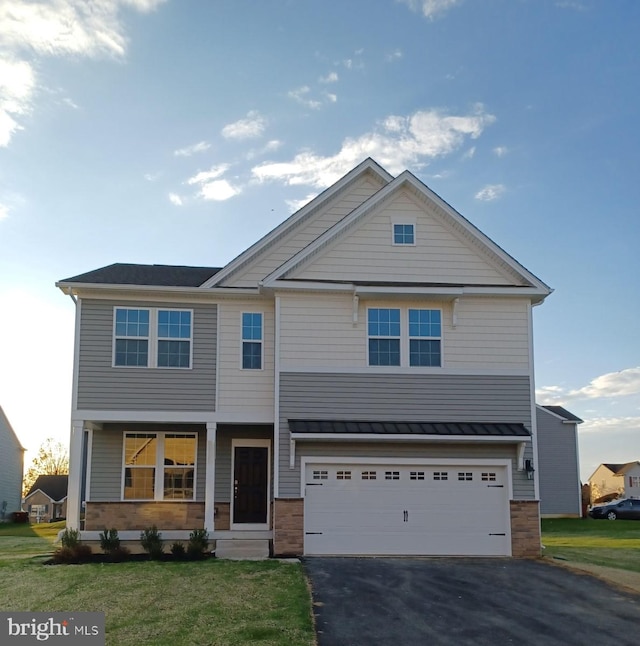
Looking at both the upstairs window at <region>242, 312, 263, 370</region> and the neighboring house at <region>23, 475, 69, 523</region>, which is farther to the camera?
the neighboring house at <region>23, 475, 69, 523</region>

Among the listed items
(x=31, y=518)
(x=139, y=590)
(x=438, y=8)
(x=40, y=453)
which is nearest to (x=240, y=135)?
(x=438, y=8)

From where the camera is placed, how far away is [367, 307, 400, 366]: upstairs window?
17.1 meters

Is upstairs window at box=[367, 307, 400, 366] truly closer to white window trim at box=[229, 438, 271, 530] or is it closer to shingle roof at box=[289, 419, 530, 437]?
shingle roof at box=[289, 419, 530, 437]

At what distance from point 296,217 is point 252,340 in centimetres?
336

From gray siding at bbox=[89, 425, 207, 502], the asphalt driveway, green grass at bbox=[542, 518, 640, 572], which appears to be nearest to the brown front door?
gray siding at bbox=[89, 425, 207, 502]

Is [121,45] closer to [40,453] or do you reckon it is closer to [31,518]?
[31,518]

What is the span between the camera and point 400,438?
1633 centimetres

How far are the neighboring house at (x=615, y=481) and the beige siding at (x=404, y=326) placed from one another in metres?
39.8

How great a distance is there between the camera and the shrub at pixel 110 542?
1600cm

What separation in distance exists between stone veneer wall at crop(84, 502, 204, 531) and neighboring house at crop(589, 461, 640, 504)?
4202 cm

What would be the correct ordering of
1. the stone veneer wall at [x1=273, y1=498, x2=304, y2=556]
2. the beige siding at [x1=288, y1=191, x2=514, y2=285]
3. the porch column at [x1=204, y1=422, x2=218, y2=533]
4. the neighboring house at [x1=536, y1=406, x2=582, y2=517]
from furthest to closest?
the neighboring house at [x1=536, y1=406, x2=582, y2=517], the beige siding at [x1=288, y1=191, x2=514, y2=285], the porch column at [x1=204, y1=422, x2=218, y2=533], the stone veneer wall at [x1=273, y1=498, x2=304, y2=556]

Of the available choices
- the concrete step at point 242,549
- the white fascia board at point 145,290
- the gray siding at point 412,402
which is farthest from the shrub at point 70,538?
the white fascia board at point 145,290

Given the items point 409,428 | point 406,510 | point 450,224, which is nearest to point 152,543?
point 406,510

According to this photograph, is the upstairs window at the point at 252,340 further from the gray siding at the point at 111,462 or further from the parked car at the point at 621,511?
the parked car at the point at 621,511
